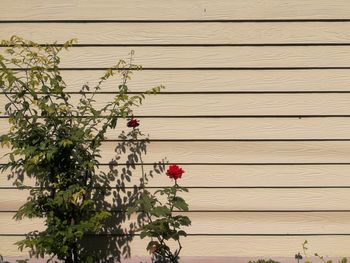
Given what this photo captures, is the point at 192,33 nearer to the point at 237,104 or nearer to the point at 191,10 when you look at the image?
the point at 191,10

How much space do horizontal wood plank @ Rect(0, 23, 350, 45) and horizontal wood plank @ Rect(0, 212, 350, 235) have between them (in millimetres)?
1431

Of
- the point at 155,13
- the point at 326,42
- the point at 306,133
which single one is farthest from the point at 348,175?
the point at 155,13

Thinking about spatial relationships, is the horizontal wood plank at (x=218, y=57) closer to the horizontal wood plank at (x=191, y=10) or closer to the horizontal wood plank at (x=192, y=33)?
the horizontal wood plank at (x=192, y=33)

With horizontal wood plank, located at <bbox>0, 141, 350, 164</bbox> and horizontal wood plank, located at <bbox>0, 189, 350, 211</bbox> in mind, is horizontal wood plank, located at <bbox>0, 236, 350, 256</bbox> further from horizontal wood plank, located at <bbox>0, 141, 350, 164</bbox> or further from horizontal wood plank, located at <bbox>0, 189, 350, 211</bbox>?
horizontal wood plank, located at <bbox>0, 141, 350, 164</bbox>

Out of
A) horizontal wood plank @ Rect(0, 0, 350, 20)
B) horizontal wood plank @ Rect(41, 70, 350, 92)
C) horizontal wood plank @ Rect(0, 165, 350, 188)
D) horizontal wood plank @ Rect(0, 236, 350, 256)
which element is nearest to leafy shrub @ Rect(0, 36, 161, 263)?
horizontal wood plank @ Rect(41, 70, 350, 92)

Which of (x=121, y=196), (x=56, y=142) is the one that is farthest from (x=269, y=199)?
(x=56, y=142)

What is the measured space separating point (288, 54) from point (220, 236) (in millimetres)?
1600

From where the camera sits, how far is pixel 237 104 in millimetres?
3414

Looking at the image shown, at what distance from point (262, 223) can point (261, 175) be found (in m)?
0.40

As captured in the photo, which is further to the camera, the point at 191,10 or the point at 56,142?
the point at 191,10

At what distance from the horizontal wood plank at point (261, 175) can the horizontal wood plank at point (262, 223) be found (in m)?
0.26

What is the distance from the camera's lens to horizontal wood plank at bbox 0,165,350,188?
11.3 feet

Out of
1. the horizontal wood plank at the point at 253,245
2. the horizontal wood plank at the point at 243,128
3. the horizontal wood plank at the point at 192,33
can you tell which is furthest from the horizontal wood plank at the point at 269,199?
the horizontal wood plank at the point at 192,33

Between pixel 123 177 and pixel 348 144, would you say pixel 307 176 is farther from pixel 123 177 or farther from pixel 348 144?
pixel 123 177
